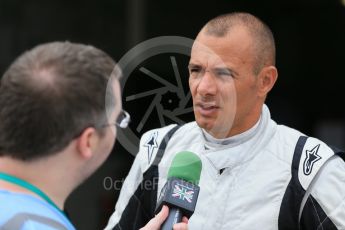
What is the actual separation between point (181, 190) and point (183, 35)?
4.21 m

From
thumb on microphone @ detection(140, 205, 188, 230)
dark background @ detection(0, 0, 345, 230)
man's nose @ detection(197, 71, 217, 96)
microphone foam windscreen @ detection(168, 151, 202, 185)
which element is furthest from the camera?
dark background @ detection(0, 0, 345, 230)

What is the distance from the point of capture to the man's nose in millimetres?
2291

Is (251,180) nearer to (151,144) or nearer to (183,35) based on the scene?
(151,144)

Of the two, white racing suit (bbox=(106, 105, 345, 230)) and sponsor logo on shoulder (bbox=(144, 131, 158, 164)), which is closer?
white racing suit (bbox=(106, 105, 345, 230))

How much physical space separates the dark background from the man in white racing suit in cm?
274

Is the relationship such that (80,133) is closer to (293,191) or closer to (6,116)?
A: (6,116)

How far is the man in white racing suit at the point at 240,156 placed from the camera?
2.19 m

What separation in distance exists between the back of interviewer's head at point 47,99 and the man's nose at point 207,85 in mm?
762

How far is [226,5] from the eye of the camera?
6.39m

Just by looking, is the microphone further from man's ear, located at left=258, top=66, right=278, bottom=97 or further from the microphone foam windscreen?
man's ear, located at left=258, top=66, right=278, bottom=97

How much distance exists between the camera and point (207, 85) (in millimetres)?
2297

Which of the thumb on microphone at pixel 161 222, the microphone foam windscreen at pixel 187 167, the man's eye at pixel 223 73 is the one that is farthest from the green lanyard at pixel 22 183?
the man's eye at pixel 223 73

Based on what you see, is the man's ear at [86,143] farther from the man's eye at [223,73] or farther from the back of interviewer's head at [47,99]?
the man's eye at [223,73]

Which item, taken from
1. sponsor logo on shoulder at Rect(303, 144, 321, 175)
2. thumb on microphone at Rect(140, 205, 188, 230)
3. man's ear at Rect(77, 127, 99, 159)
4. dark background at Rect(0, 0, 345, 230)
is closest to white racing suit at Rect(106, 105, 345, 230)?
sponsor logo on shoulder at Rect(303, 144, 321, 175)
